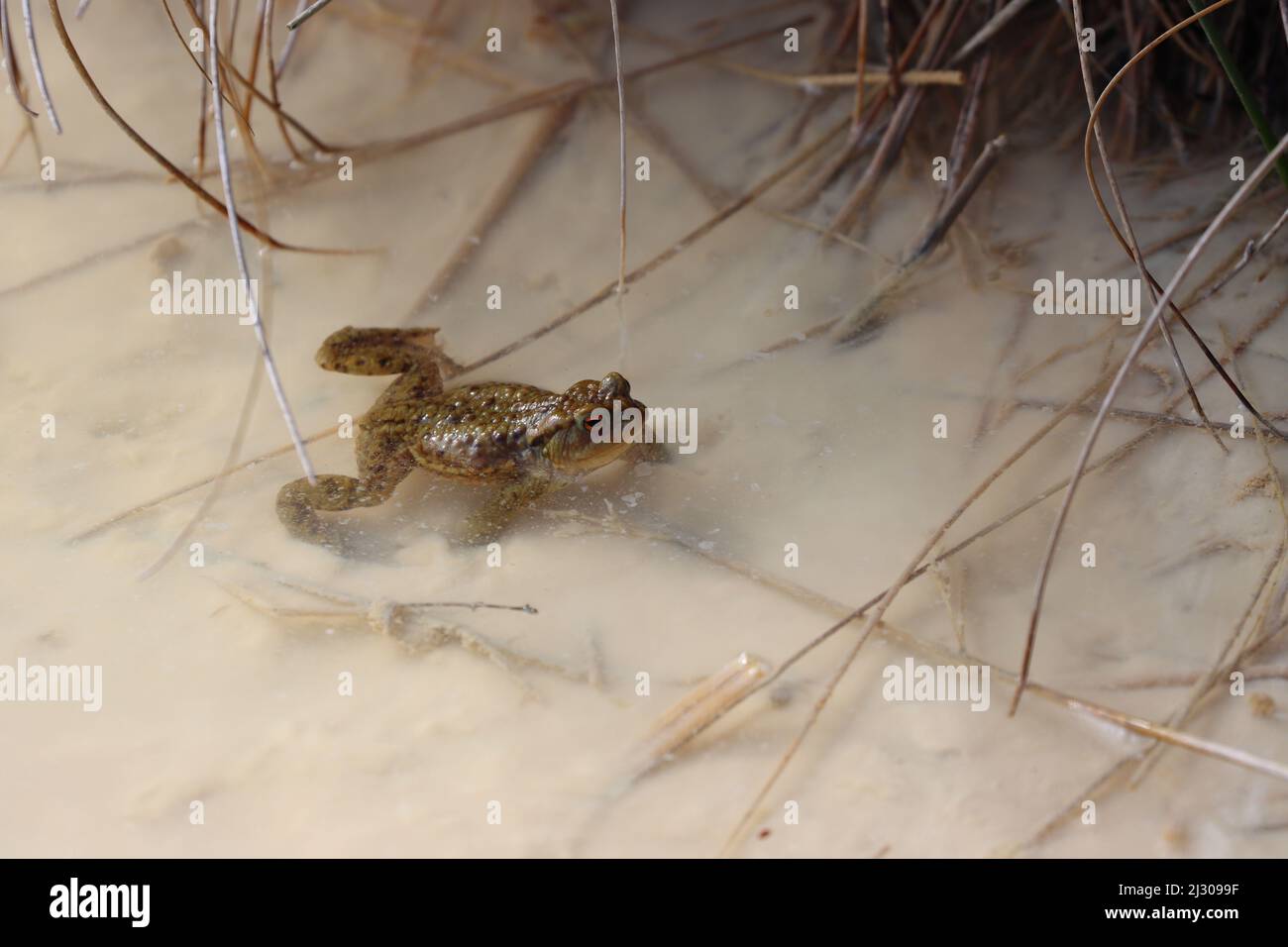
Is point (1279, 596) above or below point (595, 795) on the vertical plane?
above

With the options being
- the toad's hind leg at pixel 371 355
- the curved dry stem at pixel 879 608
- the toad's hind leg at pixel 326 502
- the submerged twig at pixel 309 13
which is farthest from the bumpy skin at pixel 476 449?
the submerged twig at pixel 309 13

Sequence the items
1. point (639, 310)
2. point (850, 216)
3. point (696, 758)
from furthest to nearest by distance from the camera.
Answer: point (850, 216) → point (639, 310) → point (696, 758)

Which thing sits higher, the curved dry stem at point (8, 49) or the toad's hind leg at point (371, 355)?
the curved dry stem at point (8, 49)

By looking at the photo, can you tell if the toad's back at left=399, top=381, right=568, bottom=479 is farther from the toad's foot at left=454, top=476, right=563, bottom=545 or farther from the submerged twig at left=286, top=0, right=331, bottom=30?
the submerged twig at left=286, top=0, right=331, bottom=30

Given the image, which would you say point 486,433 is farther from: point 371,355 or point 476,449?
point 371,355

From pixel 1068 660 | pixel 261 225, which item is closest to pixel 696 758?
pixel 1068 660

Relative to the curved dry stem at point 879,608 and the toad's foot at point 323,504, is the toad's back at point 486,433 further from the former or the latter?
the curved dry stem at point 879,608
